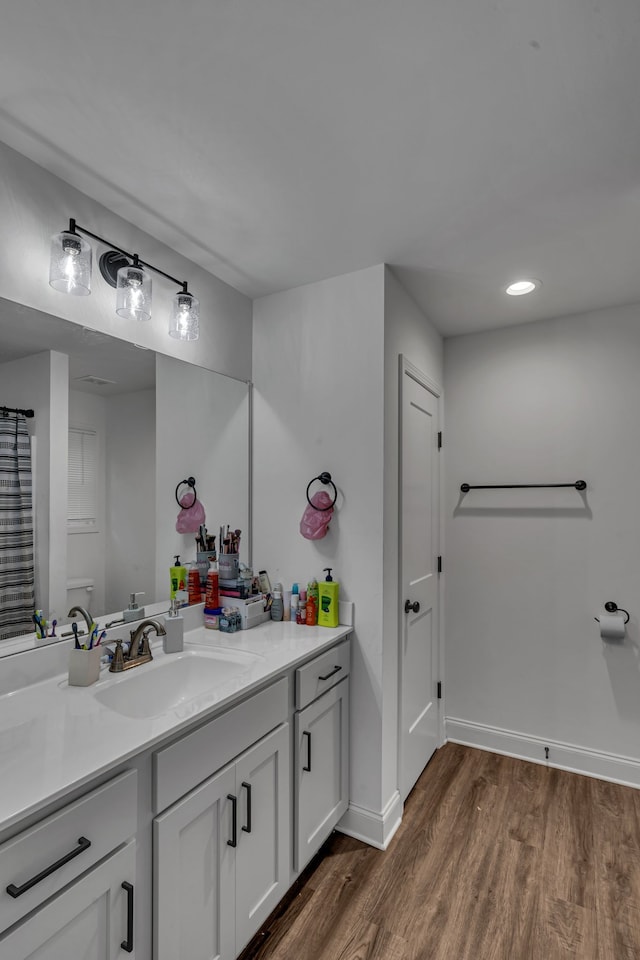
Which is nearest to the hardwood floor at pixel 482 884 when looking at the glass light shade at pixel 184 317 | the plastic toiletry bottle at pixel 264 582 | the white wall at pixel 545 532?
the white wall at pixel 545 532

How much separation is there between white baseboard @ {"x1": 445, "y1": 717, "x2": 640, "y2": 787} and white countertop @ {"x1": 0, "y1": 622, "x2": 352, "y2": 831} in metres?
1.60

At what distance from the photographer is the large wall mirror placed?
1584 millimetres

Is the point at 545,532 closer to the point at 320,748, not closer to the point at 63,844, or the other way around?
the point at 320,748

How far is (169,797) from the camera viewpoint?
4.01ft

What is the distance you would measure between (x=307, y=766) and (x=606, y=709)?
5.57 ft

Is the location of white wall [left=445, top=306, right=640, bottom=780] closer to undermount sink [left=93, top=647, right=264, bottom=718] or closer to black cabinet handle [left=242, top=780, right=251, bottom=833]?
undermount sink [left=93, top=647, right=264, bottom=718]

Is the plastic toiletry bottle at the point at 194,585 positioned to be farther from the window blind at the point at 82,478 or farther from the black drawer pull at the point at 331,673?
the black drawer pull at the point at 331,673

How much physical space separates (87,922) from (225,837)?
42cm

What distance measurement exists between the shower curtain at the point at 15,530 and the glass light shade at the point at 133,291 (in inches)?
19.8

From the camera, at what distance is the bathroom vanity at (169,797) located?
3.15 feet

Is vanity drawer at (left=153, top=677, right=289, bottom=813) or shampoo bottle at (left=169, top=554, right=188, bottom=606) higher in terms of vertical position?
shampoo bottle at (left=169, top=554, right=188, bottom=606)

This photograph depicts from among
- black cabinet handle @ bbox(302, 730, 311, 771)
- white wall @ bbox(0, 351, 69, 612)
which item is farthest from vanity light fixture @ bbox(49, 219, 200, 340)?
black cabinet handle @ bbox(302, 730, 311, 771)

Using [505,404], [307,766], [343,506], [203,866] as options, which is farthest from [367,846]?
[505,404]

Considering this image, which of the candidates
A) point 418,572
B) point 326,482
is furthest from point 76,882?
point 418,572
